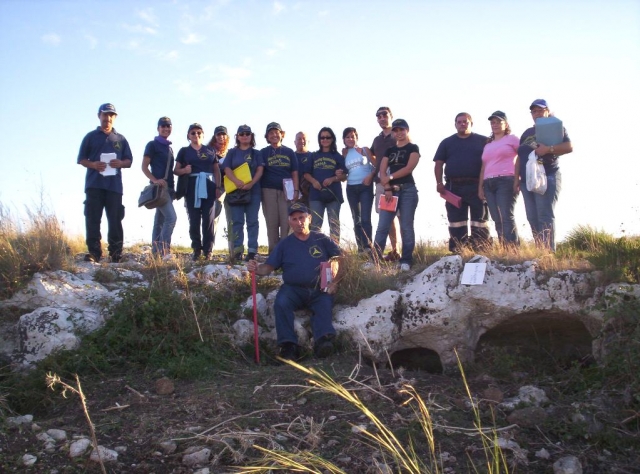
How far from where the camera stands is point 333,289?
7184 mm

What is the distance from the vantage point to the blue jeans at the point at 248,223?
8820mm

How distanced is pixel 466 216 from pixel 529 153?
116 centimetres

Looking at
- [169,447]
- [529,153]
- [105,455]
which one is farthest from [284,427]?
[529,153]

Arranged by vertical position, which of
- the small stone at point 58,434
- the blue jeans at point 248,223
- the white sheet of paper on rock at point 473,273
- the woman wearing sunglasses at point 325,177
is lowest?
the small stone at point 58,434

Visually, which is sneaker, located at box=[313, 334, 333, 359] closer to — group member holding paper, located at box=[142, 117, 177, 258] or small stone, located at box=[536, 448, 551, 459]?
small stone, located at box=[536, 448, 551, 459]

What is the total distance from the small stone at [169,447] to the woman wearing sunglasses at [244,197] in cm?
409

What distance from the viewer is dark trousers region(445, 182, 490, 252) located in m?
8.49

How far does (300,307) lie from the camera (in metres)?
7.28

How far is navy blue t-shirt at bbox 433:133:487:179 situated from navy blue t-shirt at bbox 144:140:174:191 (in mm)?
3685

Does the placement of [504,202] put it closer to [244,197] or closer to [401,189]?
[401,189]

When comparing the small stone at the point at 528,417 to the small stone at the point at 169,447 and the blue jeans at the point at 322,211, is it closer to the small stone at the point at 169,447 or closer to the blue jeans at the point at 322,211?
the small stone at the point at 169,447

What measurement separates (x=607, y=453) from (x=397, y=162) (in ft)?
15.2

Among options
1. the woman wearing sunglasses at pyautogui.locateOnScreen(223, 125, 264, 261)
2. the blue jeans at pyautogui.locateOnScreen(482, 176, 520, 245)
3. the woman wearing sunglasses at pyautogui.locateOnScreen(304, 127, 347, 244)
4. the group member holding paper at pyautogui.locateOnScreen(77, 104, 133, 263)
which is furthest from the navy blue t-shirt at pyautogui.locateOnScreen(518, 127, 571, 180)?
the group member holding paper at pyautogui.locateOnScreen(77, 104, 133, 263)

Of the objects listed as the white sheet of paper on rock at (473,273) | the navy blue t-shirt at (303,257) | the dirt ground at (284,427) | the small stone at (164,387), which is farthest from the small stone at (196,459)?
the white sheet of paper on rock at (473,273)
